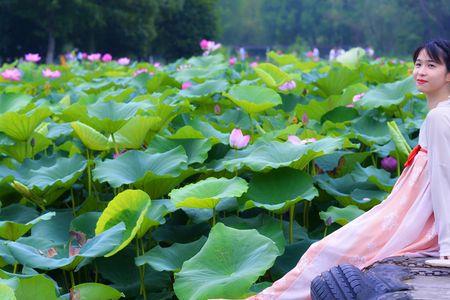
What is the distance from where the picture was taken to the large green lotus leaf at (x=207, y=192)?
6.62ft

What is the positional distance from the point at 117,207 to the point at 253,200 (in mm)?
345

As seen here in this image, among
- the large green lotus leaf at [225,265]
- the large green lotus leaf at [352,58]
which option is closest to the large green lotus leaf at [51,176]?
the large green lotus leaf at [225,265]

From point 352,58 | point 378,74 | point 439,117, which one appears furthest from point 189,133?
point 352,58

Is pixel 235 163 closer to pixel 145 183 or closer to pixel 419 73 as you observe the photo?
pixel 145 183

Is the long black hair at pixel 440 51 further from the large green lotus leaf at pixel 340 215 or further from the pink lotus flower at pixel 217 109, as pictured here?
the pink lotus flower at pixel 217 109

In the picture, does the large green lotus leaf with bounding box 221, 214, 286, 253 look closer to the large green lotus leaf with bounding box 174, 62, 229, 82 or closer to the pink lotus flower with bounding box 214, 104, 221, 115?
the pink lotus flower with bounding box 214, 104, 221, 115

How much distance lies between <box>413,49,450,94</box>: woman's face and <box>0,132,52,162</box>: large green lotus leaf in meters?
1.41

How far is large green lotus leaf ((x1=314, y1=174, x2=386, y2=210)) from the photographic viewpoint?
7.63 ft

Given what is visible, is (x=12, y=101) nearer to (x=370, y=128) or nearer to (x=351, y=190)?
(x=370, y=128)

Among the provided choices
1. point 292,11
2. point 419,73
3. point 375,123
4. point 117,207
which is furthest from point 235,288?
point 292,11

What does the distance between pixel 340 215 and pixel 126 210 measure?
1.68 ft

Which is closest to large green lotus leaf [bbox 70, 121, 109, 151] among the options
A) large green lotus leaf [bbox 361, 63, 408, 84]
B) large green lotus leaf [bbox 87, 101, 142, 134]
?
large green lotus leaf [bbox 87, 101, 142, 134]

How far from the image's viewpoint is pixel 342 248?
1.72 m

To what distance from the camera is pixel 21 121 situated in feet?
8.87
